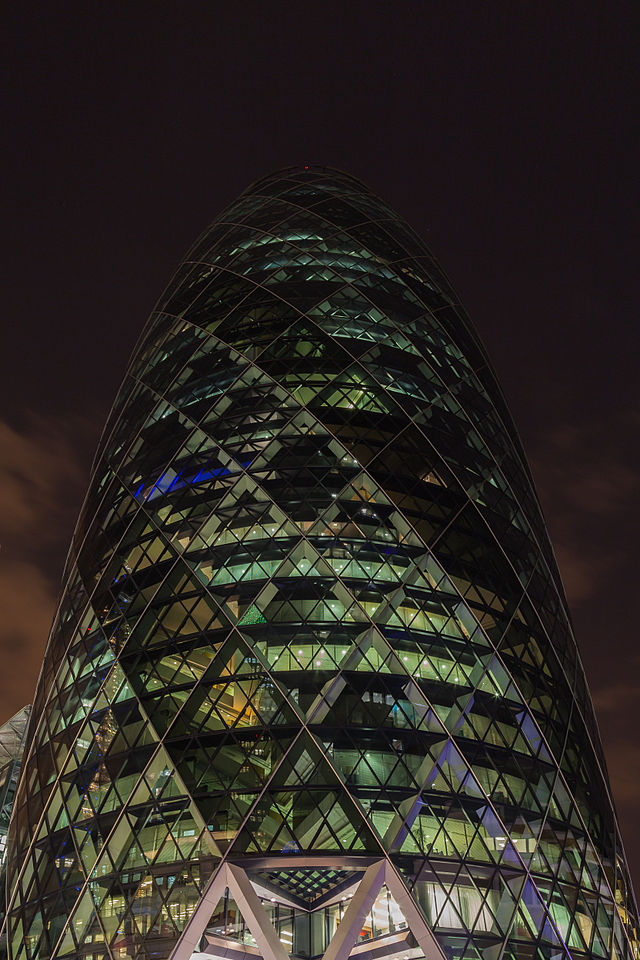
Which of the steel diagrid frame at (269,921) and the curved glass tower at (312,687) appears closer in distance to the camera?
the steel diagrid frame at (269,921)

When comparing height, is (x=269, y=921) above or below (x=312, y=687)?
below

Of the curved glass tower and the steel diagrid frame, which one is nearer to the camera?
the steel diagrid frame

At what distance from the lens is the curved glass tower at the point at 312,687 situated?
87.8ft

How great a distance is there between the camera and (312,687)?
29.6m

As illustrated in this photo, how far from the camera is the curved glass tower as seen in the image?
87.8ft

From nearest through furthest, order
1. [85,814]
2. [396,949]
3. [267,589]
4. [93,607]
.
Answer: [396,949], [85,814], [267,589], [93,607]

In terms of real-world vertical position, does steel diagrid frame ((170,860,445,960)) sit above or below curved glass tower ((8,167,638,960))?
below

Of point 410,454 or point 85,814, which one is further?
point 410,454

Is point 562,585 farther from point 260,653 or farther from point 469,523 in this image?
point 260,653

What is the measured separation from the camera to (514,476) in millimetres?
43031

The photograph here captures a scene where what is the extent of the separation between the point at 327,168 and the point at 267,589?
43.3 metres

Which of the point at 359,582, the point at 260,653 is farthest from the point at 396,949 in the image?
the point at 359,582

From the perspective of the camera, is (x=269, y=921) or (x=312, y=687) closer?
(x=269, y=921)

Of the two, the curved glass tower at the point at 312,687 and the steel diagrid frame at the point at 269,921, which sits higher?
the curved glass tower at the point at 312,687
